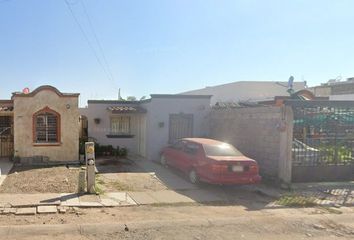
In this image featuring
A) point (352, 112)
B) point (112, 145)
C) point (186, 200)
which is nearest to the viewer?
point (186, 200)

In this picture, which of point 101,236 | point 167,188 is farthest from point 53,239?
point 167,188

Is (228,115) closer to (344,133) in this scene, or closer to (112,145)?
(344,133)

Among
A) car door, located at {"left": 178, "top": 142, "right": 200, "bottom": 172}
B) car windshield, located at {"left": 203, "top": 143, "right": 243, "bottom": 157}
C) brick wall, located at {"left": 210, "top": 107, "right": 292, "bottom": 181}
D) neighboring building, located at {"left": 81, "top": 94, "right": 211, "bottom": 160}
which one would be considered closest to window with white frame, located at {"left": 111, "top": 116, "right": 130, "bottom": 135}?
neighboring building, located at {"left": 81, "top": 94, "right": 211, "bottom": 160}

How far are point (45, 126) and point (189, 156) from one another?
23.7ft

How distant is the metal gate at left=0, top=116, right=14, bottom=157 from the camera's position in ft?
58.5

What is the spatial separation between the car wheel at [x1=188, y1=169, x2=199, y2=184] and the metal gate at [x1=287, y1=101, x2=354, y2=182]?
350 cm

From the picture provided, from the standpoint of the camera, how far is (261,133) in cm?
1376

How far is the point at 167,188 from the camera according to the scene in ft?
38.6

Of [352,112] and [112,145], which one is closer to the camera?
[352,112]

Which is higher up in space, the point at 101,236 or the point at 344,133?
the point at 344,133

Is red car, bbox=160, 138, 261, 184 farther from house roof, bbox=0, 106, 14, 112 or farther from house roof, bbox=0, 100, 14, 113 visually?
house roof, bbox=0, 100, 14, 113

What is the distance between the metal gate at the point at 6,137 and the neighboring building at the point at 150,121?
397 centimetres

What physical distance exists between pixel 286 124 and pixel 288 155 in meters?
1.05

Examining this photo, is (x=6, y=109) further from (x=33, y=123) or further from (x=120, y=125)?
(x=120, y=125)
